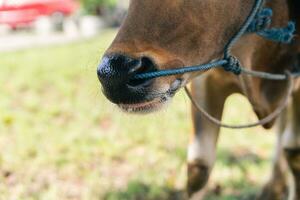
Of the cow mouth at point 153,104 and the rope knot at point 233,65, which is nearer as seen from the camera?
the cow mouth at point 153,104

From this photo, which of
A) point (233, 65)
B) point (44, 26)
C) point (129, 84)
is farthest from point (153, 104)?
point (44, 26)

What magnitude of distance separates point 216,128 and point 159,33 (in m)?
1.40

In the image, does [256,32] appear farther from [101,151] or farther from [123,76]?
[101,151]

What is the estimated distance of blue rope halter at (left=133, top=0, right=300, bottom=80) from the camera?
256 cm

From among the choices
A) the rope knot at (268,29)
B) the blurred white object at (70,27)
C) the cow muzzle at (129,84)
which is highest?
the cow muzzle at (129,84)

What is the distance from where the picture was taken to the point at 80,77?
26.5 ft

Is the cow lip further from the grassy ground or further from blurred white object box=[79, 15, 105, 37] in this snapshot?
Result: blurred white object box=[79, 15, 105, 37]

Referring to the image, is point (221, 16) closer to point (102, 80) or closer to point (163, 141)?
point (102, 80)

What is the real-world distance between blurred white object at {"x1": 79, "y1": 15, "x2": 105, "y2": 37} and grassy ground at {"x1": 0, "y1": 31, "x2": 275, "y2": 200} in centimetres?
871

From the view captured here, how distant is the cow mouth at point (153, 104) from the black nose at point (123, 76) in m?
0.05

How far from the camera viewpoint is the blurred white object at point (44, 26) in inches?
629

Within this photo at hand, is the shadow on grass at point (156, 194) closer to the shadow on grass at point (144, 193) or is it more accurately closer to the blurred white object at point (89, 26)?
the shadow on grass at point (144, 193)

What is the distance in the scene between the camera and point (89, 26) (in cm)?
1581

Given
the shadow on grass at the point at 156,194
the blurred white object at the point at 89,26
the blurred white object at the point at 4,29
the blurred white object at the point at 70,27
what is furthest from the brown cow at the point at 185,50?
the blurred white object at the point at 4,29
